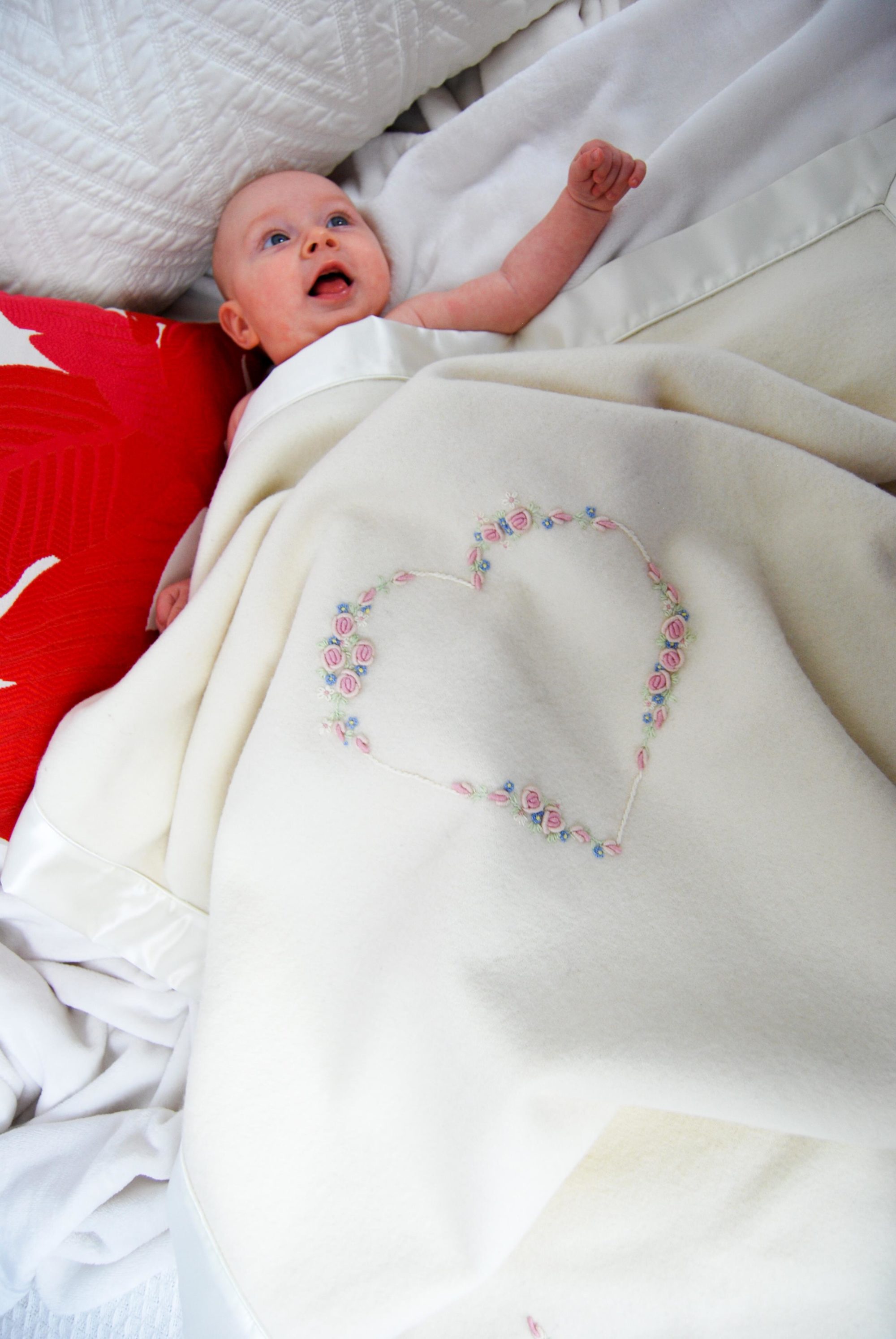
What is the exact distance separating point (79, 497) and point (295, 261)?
1.20 feet

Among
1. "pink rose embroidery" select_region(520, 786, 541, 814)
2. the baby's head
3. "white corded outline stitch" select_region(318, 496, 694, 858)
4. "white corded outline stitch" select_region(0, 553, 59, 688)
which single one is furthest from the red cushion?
"pink rose embroidery" select_region(520, 786, 541, 814)

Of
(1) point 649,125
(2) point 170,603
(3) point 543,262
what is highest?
(1) point 649,125

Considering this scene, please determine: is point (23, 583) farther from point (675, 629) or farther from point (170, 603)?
point (675, 629)

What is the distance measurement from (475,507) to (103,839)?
1.55 ft

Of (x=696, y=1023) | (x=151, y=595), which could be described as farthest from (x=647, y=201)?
(x=696, y=1023)

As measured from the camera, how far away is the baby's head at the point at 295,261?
0.97 meters

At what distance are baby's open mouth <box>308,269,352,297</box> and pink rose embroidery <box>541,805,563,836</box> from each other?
26.0 inches

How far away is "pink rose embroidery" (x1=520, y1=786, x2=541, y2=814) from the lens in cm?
68

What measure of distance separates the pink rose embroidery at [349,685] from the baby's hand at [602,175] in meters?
0.57

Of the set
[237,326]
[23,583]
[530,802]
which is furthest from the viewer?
[237,326]

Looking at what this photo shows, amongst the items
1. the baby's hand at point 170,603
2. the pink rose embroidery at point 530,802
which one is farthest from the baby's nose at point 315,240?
the pink rose embroidery at point 530,802

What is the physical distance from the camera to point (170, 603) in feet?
3.01

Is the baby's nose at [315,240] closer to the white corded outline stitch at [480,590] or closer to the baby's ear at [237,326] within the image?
the baby's ear at [237,326]

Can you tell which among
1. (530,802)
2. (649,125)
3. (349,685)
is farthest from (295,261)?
(530,802)
